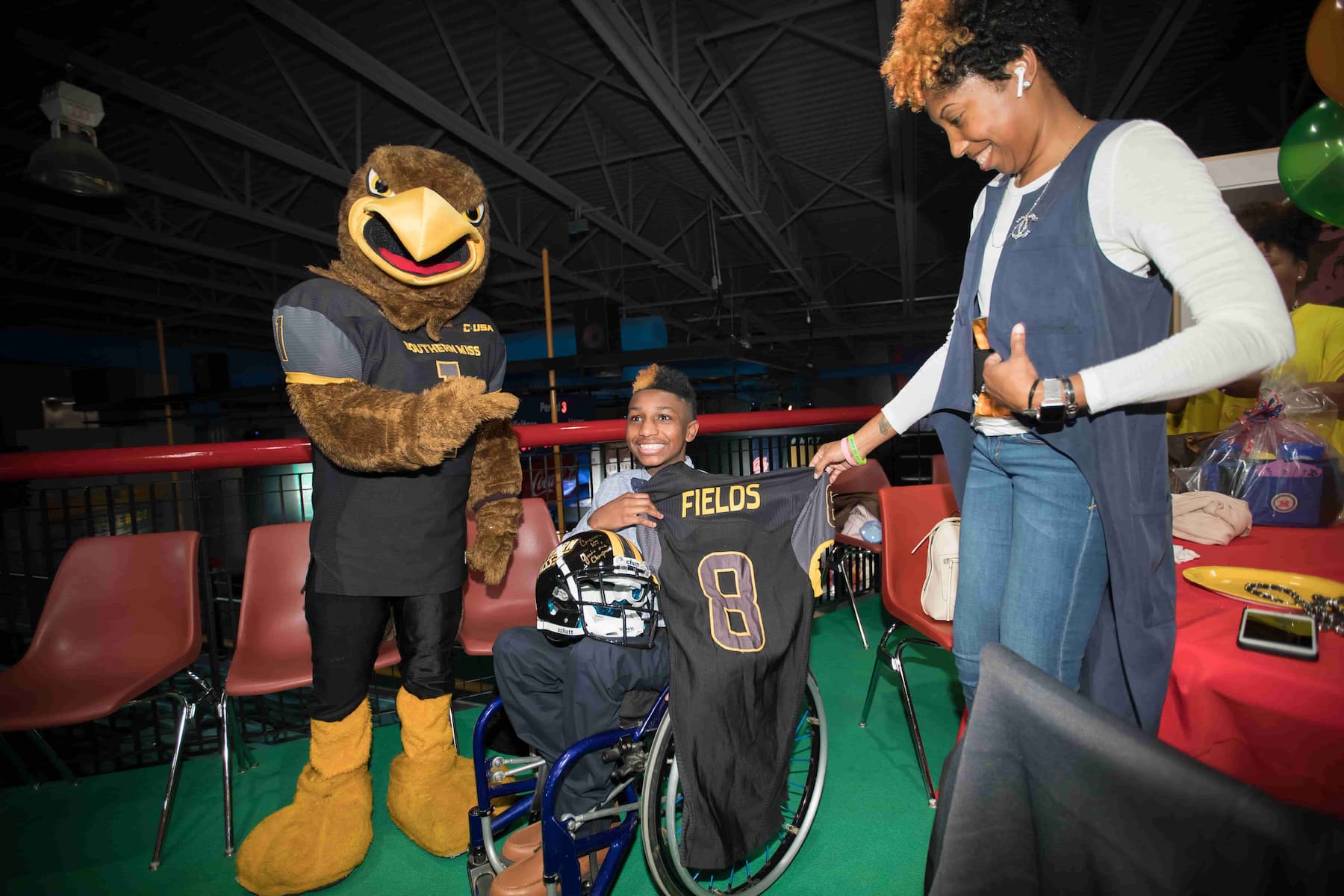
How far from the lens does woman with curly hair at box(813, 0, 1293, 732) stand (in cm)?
92

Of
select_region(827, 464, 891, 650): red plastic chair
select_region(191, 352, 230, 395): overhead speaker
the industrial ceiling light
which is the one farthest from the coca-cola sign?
select_region(191, 352, 230, 395): overhead speaker

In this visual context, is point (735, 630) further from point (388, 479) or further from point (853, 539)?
point (853, 539)

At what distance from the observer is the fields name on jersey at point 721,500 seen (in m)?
1.72

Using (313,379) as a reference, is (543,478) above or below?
below

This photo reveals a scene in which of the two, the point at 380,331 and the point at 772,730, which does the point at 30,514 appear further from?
the point at 772,730

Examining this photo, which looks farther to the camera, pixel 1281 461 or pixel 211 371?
pixel 211 371

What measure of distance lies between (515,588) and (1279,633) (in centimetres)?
235

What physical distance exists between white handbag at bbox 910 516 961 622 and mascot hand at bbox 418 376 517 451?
4.54 ft

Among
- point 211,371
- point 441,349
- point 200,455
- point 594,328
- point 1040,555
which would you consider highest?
point 211,371

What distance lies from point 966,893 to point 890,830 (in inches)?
65.2

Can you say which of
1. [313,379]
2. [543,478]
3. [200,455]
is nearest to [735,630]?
[313,379]

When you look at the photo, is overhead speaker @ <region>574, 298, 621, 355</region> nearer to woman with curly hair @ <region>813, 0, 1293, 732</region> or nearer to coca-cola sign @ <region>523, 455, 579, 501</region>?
coca-cola sign @ <region>523, 455, 579, 501</region>

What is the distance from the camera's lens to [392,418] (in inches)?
62.0

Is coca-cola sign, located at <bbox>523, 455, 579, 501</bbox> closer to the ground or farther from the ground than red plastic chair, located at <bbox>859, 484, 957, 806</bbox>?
farther from the ground
